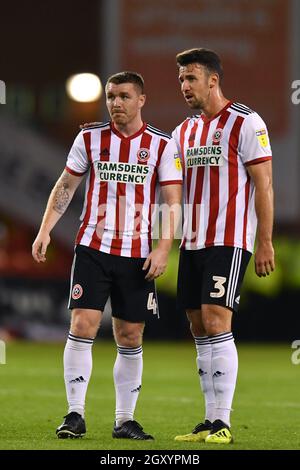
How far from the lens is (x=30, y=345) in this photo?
A: 590 inches

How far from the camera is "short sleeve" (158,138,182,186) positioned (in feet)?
19.9

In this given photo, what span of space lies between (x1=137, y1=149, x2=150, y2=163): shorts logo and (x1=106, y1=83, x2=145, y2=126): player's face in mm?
168

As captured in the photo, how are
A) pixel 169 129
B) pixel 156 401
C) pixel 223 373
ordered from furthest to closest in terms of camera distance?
pixel 169 129, pixel 156 401, pixel 223 373

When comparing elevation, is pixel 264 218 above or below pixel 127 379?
above

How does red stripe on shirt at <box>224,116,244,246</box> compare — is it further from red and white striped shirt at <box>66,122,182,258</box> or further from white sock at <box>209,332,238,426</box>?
white sock at <box>209,332,238,426</box>

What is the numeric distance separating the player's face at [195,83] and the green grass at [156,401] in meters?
1.68

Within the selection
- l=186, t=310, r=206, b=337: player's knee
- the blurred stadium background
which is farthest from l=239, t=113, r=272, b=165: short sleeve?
the blurred stadium background

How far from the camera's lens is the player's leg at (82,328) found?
595cm

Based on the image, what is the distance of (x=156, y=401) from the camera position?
332 inches

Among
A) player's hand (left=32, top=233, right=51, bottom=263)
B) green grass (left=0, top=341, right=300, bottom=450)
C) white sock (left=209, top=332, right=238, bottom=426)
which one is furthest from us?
player's hand (left=32, top=233, right=51, bottom=263)

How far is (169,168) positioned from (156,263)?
0.50 meters

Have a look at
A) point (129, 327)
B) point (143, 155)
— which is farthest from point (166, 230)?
point (129, 327)

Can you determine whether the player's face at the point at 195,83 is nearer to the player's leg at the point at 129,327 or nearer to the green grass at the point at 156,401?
the player's leg at the point at 129,327

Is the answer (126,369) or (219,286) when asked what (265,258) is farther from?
(126,369)
